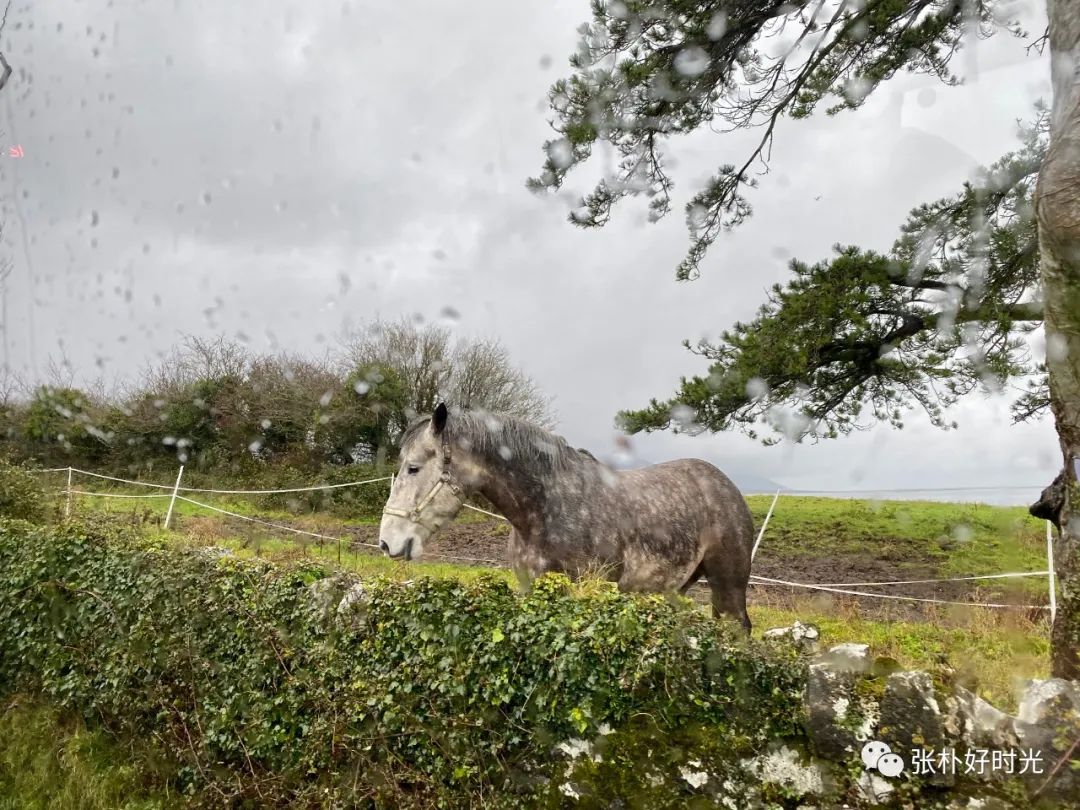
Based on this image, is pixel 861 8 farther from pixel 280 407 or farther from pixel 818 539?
pixel 280 407

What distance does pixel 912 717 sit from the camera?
239 cm

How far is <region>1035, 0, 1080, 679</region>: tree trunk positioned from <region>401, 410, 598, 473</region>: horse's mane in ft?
9.63

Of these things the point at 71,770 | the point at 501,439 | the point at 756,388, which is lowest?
the point at 71,770

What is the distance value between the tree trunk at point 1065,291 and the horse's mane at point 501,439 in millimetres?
2934

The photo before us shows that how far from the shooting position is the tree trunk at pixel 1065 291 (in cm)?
359

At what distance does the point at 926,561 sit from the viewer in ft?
44.1

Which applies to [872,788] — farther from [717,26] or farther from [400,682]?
[717,26]

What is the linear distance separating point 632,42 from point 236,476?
17.6 meters

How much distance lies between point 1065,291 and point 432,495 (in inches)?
158

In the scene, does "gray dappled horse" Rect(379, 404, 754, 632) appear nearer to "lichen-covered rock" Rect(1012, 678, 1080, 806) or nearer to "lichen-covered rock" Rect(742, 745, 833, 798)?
"lichen-covered rock" Rect(742, 745, 833, 798)

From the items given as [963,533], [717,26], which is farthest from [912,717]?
[963,533]

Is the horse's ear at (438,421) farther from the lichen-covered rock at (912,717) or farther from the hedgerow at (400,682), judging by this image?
the lichen-covered rock at (912,717)

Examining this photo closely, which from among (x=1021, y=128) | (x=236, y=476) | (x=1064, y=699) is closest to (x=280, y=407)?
(x=236, y=476)

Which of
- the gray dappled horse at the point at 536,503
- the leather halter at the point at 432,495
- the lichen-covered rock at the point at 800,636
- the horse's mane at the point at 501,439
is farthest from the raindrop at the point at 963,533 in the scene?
the leather halter at the point at 432,495
